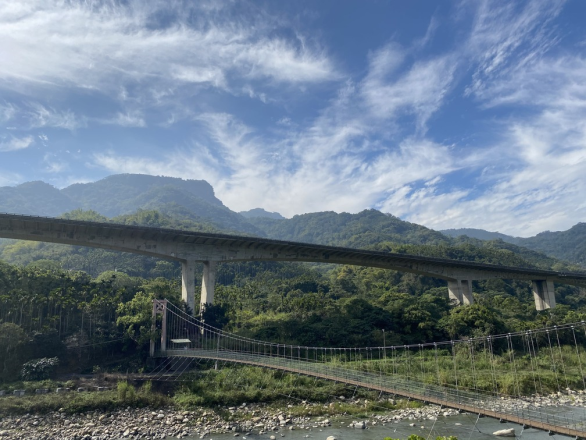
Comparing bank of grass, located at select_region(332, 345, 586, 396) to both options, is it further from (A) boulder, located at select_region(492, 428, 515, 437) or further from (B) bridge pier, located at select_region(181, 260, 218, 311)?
(B) bridge pier, located at select_region(181, 260, 218, 311)

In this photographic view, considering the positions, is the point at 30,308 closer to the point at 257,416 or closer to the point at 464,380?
the point at 257,416

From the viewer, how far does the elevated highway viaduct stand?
29781 millimetres

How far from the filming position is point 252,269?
278 feet

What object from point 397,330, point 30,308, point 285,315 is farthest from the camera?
point 285,315

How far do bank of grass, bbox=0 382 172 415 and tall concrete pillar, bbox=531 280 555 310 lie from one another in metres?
50.8

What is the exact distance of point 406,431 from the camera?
1956cm

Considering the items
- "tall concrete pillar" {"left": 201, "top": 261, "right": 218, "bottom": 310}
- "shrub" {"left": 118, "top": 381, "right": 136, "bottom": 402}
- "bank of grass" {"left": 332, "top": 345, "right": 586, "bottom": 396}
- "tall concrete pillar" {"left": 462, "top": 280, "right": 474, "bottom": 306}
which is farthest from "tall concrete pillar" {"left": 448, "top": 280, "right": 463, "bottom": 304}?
"shrub" {"left": 118, "top": 381, "right": 136, "bottom": 402}

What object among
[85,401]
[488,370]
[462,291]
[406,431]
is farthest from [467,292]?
[85,401]

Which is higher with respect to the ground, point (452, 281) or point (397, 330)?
point (452, 281)

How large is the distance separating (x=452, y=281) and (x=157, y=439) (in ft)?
134

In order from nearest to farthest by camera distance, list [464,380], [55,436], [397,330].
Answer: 1. [55,436]
2. [464,380]
3. [397,330]

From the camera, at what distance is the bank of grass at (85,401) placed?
840 inches

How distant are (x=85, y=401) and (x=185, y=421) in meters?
5.91

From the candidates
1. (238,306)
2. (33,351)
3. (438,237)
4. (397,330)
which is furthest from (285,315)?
(438,237)
